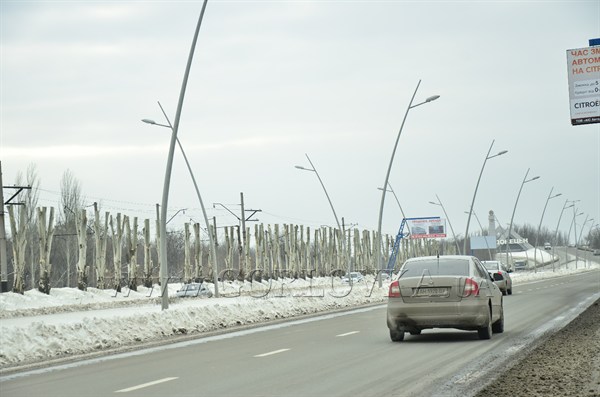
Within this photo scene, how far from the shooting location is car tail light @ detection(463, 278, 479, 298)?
58.8 feet

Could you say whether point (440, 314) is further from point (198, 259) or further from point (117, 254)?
point (198, 259)

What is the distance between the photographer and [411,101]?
152 ft

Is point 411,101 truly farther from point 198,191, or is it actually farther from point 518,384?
point 518,384

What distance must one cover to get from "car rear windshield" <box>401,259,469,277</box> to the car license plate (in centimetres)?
38

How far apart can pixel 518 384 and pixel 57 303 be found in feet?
123

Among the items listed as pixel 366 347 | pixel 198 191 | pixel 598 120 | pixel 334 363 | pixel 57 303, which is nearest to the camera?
pixel 334 363

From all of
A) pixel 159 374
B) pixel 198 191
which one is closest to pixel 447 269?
pixel 159 374

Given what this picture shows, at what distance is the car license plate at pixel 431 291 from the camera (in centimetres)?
1795

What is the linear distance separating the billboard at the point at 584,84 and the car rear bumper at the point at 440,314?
13.1m

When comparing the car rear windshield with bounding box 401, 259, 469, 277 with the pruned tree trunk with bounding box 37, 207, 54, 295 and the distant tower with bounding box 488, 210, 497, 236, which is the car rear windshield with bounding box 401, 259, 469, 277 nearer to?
the pruned tree trunk with bounding box 37, 207, 54, 295

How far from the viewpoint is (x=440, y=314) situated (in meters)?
17.9

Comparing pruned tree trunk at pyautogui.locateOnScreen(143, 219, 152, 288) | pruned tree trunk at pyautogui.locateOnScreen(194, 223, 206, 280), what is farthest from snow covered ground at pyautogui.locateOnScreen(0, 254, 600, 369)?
pruned tree trunk at pyautogui.locateOnScreen(194, 223, 206, 280)

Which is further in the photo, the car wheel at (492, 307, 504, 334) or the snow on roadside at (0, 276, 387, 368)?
the car wheel at (492, 307, 504, 334)

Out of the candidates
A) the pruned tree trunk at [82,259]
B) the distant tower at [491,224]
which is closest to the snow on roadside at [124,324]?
the pruned tree trunk at [82,259]
